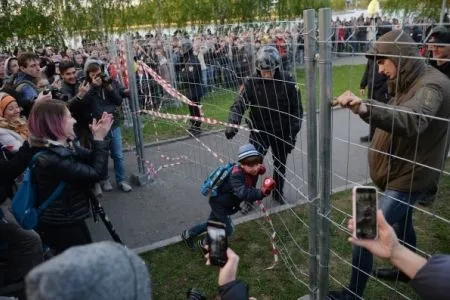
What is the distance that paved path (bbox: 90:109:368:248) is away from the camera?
4656mm

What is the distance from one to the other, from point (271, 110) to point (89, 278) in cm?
362

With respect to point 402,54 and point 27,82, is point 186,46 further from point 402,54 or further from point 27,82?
point 402,54

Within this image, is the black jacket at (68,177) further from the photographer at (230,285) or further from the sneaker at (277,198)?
the sneaker at (277,198)

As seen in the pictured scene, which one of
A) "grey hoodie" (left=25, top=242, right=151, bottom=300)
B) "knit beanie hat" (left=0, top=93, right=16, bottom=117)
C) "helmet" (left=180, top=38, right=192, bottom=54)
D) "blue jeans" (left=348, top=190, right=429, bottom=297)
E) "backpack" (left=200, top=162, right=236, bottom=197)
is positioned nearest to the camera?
"grey hoodie" (left=25, top=242, right=151, bottom=300)

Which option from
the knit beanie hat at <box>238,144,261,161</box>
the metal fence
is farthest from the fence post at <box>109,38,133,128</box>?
the knit beanie hat at <box>238,144,261,161</box>

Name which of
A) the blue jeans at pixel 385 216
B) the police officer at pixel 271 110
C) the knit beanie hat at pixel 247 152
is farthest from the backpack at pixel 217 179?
the blue jeans at pixel 385 216

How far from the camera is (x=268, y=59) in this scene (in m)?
4.23

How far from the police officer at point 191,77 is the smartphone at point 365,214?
16.6ft

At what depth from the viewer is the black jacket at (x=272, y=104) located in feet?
15.0

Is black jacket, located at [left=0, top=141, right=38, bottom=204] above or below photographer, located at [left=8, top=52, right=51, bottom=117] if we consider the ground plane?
below

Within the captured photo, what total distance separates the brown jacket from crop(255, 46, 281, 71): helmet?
1637 mm

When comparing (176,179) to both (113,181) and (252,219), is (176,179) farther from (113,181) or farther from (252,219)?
(252,219)

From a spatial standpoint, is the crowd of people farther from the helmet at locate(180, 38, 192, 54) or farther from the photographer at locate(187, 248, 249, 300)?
the helmet at locate(180, 38, 192, 54)

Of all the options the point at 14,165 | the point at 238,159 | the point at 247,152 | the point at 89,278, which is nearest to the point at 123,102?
the point at 238,159
